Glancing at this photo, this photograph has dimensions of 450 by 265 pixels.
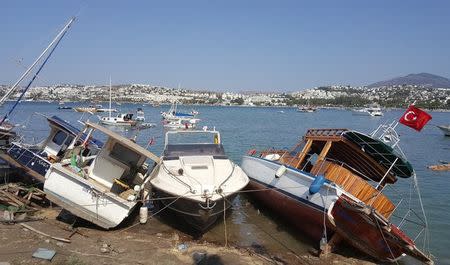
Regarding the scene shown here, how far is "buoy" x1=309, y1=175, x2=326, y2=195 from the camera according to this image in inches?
495

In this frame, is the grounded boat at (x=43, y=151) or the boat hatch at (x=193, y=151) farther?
the grounded boat at (x=43, y=151)

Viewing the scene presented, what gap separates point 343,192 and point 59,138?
42.2 ft

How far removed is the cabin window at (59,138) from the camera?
18981mm

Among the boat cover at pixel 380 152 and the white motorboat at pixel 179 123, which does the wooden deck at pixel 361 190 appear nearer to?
the boat cover at pixel 380 152

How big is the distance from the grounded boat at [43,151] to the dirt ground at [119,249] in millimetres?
3219

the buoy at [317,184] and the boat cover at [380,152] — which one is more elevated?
the boat cover at [380,152]

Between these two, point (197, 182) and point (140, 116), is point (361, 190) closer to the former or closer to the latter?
point (197, 182)

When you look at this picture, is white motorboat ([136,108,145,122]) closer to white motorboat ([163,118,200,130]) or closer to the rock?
white motorboat ([163,118,200,130])

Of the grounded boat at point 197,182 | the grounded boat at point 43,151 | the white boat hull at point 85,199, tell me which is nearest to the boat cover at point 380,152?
the grounded boat at point 197,182

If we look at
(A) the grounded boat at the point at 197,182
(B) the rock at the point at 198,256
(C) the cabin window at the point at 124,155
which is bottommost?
(C) the cabin window at the point at 124,155

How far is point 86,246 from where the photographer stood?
11.2 metres

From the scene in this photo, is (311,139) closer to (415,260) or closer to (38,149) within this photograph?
(415,260)

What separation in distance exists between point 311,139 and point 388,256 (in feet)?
17.1

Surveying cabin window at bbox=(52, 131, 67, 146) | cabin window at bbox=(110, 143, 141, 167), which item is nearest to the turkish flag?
cabin window at bbox=(110, 143, 141, 167)
